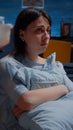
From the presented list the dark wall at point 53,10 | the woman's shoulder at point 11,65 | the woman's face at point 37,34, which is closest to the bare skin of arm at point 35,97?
the woman's shoulder at point 11,65

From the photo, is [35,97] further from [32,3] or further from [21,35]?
[32,3]

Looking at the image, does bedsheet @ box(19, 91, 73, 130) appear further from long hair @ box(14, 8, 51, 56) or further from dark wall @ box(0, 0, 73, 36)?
dark wall @ box(0, 0, 73, 36)

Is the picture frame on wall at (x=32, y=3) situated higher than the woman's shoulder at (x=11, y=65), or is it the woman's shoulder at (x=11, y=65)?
the woman's shoulder at (x=11, y=65)

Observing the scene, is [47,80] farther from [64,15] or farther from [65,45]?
[64,15]

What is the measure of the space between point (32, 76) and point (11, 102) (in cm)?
17

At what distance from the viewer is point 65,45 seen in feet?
10.0

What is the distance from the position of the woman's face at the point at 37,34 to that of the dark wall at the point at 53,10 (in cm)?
231

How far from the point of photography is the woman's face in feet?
4.90

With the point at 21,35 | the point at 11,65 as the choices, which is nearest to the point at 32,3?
the point at 21,35

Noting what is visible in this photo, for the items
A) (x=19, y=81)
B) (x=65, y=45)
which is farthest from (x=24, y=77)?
(x=65, y=45)

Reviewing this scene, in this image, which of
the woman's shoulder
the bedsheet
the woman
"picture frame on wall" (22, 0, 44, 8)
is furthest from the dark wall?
the bedsheet

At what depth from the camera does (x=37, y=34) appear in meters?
1.50

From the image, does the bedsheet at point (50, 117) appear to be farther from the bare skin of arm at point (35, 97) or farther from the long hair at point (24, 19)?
the long hair at point (24, 19)

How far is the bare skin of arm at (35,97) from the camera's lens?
1339mm
